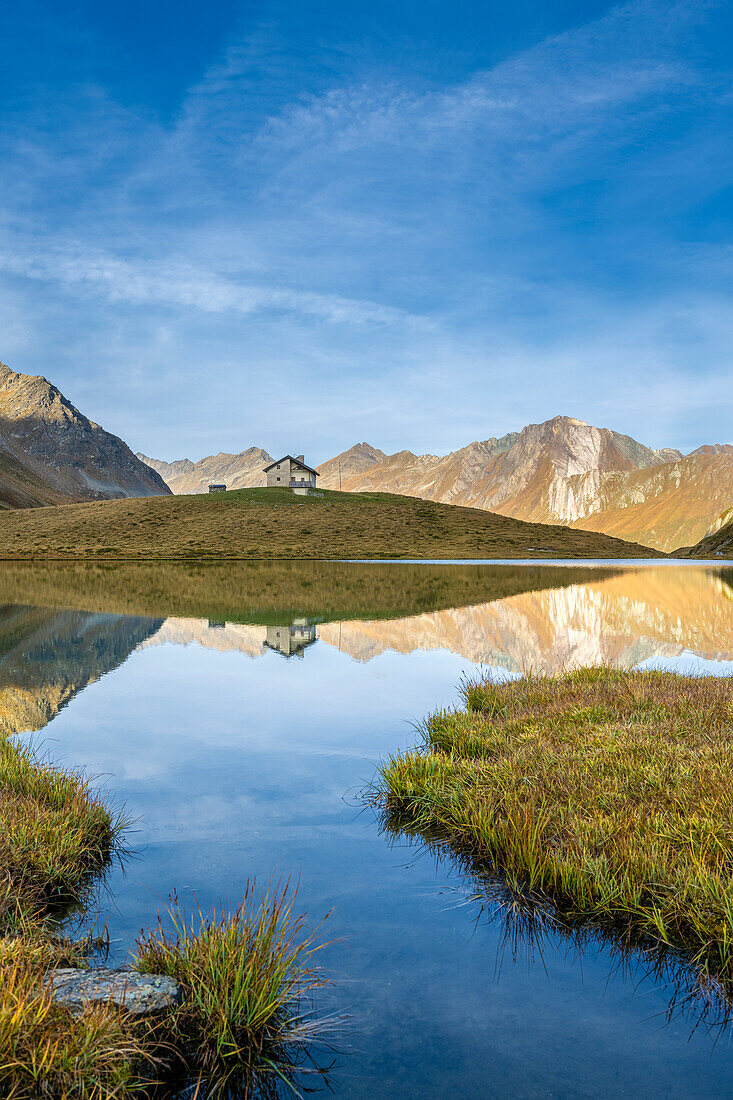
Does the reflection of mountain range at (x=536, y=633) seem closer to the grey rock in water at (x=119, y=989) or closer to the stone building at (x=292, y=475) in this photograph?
the grey rock in water at (x=119, y=989)

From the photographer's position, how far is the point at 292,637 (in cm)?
2656

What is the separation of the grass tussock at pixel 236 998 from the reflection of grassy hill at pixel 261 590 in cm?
2597

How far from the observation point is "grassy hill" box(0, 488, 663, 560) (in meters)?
99.2

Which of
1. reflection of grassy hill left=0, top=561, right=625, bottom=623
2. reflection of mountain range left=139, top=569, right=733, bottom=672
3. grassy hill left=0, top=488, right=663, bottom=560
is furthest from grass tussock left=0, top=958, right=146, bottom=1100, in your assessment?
grassy hill left=0, top=488, right=663, bottom=560

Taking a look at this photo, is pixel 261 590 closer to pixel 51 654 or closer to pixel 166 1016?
pixel 51 654

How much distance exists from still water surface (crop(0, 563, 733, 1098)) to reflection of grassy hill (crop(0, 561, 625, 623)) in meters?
4.38

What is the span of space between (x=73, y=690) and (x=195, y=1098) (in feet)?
47.9

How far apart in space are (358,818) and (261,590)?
3998cm

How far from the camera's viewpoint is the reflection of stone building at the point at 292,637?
2386 centimetres

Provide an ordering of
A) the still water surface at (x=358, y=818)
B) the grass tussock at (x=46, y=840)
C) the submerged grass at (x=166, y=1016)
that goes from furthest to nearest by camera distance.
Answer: the grass tussock at (x=46, y=840), the still water surface at (x=358, y=818), the submerged grass at (x=166, y=1016)

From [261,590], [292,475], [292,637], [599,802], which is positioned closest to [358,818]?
[599,802]

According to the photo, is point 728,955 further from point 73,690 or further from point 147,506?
point 147,506

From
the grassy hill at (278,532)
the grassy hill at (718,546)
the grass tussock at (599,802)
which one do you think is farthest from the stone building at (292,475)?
the grass tussock at (599,802)

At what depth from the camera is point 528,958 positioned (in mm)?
6148
